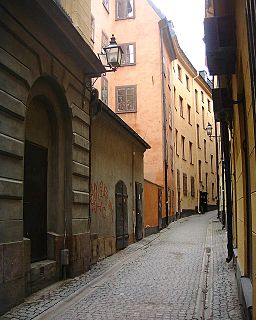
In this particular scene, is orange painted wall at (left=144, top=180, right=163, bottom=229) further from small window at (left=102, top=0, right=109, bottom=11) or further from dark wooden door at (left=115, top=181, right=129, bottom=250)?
small window at (left=102, top=0, right=109, bottom=11)

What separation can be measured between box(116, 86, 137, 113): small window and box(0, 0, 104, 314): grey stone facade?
1537 centimetres

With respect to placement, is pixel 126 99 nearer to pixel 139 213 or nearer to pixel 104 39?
pixel 104 39

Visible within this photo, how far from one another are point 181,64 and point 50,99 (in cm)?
2663

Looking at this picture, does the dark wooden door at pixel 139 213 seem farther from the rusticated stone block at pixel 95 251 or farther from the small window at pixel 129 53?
the small window at pixel 129 53

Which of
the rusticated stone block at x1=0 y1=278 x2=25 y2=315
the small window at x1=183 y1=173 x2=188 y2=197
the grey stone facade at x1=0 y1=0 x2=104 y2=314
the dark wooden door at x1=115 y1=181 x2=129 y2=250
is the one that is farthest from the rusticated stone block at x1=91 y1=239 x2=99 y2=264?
the small window at x1=183 y1=173 x2=188 y2=197

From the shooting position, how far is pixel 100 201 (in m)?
11.4

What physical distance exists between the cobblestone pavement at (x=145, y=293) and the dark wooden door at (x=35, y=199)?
2.76 feet

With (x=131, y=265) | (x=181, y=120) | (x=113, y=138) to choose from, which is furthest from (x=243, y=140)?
(x=181, y=120)

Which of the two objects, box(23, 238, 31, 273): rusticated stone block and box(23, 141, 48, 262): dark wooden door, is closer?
box(23, 238, 31, 273): rusticated stone block

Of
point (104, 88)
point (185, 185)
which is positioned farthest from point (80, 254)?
point (185, 185)

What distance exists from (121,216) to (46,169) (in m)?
5.84

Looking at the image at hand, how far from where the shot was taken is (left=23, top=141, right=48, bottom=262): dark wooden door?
757cm

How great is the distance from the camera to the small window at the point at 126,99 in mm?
25234

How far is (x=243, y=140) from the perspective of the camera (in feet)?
20.1
